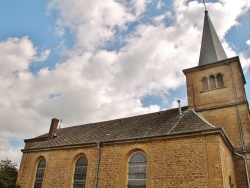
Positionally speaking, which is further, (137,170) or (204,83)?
(204,83)

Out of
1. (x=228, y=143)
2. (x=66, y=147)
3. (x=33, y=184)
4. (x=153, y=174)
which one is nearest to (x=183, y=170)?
(x=153, y=174)

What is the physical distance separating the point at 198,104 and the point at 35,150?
13.6 meters

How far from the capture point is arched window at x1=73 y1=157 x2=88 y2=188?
49.7ft

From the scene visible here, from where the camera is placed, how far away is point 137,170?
13305 mm

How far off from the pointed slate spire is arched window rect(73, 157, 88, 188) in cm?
1194

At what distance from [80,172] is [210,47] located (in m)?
14.3

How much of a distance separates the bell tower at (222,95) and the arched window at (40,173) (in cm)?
1236

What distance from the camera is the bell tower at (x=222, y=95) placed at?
14.0 metres

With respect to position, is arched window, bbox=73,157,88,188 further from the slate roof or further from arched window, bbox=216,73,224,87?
arched window, bbox=216,73,224,87

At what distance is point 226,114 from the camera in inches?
595

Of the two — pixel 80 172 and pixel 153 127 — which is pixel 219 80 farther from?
pixel 80 172

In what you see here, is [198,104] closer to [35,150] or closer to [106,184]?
[106,184]

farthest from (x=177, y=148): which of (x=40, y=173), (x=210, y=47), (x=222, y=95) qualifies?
(x=40, y=173)

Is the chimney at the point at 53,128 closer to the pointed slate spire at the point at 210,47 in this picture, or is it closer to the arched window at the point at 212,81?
the pointed slate spire at the point at 210,47
